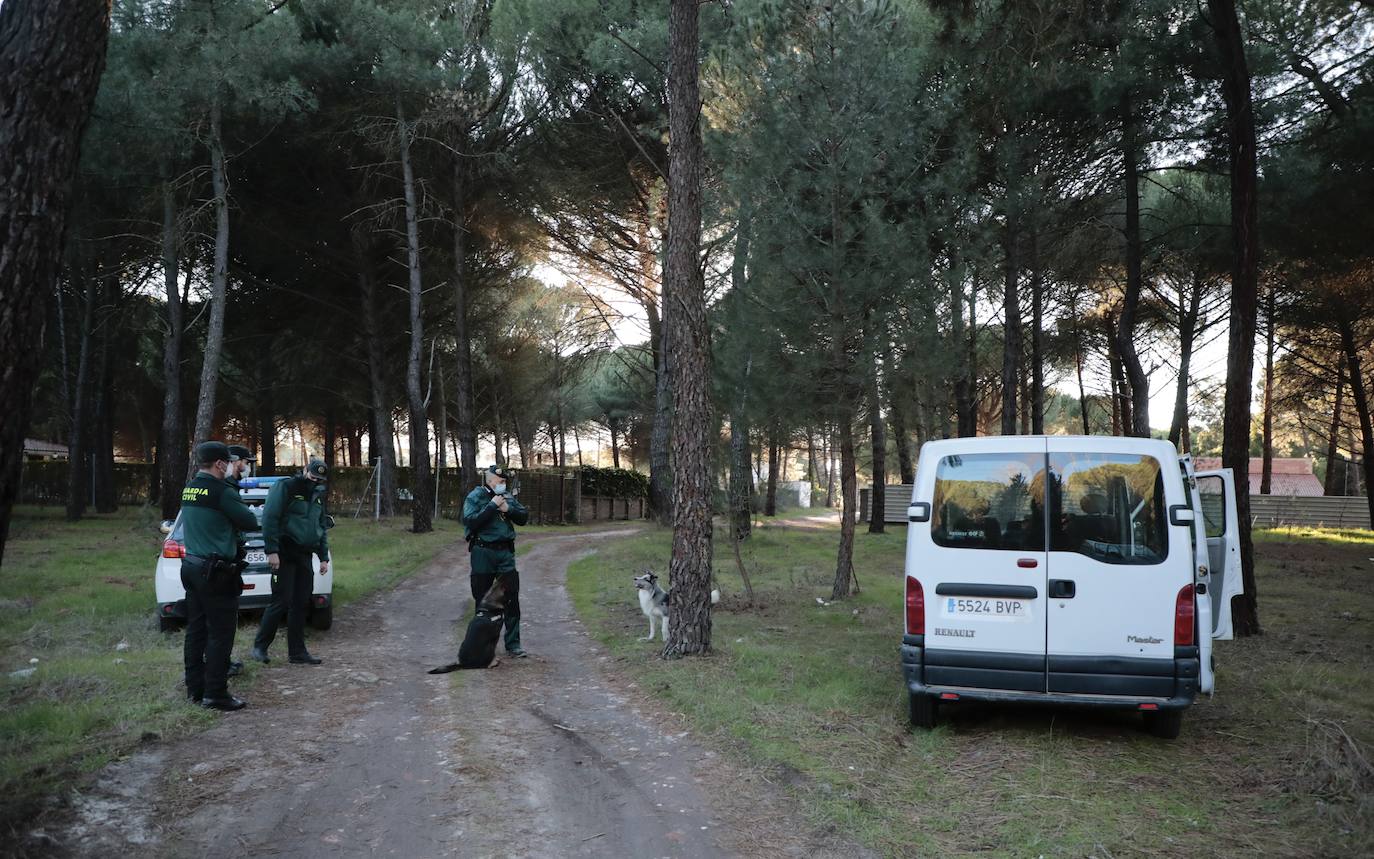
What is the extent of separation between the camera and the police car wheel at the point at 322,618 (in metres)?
9.77

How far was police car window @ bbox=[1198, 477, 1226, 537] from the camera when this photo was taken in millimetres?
8133

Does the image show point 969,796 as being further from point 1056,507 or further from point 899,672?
point 899,672

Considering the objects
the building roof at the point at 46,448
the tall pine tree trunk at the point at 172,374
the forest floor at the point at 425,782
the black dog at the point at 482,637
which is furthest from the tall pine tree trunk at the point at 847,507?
the building roof at the point at 46,448

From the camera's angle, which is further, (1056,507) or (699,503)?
(699,503)

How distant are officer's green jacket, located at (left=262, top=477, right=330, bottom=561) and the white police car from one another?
0.68ft

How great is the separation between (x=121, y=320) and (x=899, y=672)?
2807 cm

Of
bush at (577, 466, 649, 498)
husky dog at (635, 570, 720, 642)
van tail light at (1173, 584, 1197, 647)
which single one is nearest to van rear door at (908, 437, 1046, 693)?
van tail light at (1173, 584, 1197, 647)

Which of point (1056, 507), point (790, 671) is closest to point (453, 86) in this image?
point (790, 671)

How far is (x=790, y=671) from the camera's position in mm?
7848

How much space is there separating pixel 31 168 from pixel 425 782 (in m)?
3.46

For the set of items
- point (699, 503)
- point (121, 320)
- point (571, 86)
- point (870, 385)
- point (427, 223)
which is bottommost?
point (699, 503)

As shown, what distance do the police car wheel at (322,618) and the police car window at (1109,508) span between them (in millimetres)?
7454

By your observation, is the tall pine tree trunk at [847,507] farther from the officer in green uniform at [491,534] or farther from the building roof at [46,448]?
the building roof at [46,448]

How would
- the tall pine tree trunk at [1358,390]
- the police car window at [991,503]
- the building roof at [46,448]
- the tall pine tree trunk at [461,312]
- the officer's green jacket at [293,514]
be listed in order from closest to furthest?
1. the police car window at [991,503]
2. the officer's green jacket at [293,514]
3. the tall pine tree trunk at [1358,390]
4. the tall pine tree trunk at [461,312]
5. the building roof at [46,448]
